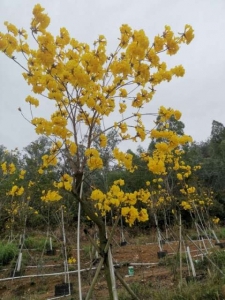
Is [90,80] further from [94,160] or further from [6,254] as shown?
[6,254]

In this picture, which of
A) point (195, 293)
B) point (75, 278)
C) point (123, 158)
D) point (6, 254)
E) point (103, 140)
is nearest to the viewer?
point (123, 158)

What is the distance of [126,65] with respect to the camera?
254cm

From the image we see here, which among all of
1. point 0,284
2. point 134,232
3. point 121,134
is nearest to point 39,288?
point 0,284

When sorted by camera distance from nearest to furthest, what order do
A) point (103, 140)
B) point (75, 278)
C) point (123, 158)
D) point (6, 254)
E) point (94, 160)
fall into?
point (94, 160) < point (123, 158) < point (103, 140) < point (75, 278) < point (6, 254)

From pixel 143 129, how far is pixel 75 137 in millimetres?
608

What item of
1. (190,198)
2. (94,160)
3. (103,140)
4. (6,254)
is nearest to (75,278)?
(6,254)

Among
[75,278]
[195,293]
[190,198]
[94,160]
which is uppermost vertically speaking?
[190,198]

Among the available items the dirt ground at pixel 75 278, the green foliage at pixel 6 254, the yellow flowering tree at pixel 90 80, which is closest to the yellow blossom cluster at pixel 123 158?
the yellow flowering tree at pixel 90 80

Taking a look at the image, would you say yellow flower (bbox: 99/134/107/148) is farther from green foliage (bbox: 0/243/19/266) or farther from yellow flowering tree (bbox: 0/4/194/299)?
green foliage (bbox: 0/243/19/266)

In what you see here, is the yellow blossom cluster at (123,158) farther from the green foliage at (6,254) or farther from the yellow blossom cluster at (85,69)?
the green foliage at (6,254)

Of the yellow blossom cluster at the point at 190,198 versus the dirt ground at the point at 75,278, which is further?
the yellow blossom cluster at the point at 190,198

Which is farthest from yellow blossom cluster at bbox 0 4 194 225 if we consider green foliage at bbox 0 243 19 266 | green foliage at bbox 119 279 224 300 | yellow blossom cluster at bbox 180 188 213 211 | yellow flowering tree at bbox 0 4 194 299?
green foliage at bbox 0 243 19 266

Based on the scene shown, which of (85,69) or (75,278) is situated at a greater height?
(85,69)

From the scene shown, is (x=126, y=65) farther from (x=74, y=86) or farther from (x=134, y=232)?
(x=134, y=232)
